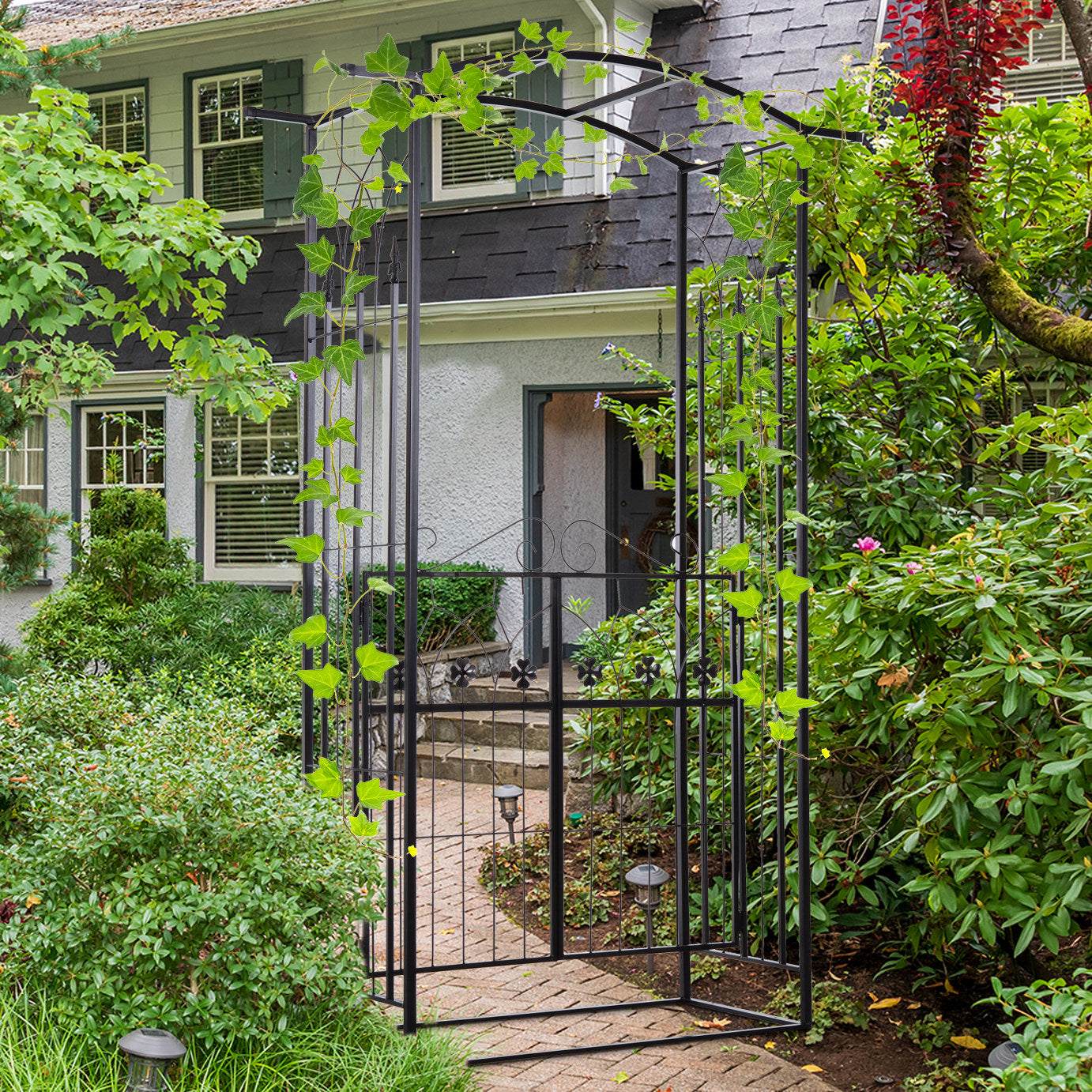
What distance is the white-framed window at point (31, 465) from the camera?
11.2m

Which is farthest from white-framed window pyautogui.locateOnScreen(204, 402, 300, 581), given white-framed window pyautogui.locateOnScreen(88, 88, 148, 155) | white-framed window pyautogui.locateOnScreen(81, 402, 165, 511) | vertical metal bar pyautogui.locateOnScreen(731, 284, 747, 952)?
vertical metal bar pyautogui.locateOnScreen(731, 284, 747, 952)

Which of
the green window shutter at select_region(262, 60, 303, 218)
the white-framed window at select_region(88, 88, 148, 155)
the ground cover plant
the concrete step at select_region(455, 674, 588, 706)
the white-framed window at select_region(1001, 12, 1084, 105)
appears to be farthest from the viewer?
the white-framed window at select_region(88, 88, 148, 155)

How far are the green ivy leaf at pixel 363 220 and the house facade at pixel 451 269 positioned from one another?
4931 millimetres

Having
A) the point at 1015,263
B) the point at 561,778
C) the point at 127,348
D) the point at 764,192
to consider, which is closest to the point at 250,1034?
the point at 561,778

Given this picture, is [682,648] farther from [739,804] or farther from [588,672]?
[739,804]

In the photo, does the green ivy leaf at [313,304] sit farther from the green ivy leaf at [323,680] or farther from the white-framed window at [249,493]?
the white-framed window at [249,493]

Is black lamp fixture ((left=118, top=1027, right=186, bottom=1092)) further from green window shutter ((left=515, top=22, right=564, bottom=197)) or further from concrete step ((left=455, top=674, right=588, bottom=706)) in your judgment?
green window shutter ((left=515, top=22, right=564, bottom=197))

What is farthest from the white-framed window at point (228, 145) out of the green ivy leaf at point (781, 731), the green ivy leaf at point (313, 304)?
the green ivy leaf at point (781, 731)

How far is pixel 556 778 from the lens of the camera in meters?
3.89

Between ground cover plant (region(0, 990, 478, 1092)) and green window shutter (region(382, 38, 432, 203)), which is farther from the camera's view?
green window shutter (region(382, 38, 432, 203))

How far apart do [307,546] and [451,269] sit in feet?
22.6

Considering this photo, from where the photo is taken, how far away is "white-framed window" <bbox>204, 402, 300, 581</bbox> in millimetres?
10328

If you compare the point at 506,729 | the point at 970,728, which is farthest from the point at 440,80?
the point at 506,729

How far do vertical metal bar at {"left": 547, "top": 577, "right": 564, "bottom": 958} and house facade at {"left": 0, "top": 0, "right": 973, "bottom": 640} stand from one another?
418cm
